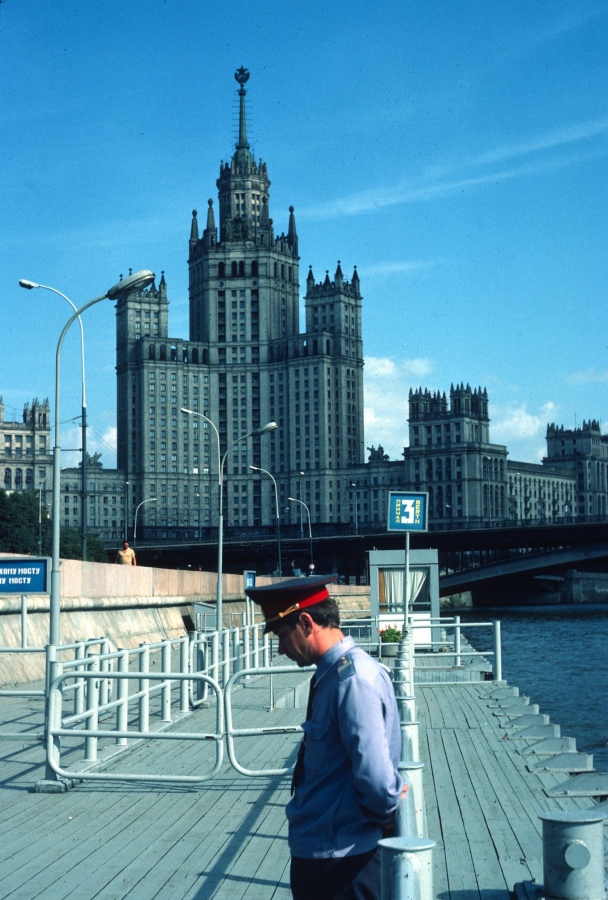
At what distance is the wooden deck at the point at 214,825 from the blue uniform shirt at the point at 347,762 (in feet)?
9.28

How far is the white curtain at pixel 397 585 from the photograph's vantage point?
3091cm

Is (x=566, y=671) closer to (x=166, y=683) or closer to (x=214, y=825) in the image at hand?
(x=166, y=683)

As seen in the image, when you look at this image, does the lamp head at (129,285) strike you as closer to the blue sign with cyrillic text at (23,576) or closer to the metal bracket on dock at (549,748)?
the blue sign with cyrillic text at (23,576)

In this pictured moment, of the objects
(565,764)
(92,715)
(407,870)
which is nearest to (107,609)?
(92,715)

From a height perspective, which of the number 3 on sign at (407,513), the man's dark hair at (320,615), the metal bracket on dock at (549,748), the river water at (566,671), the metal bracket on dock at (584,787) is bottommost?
the river water at (566,671)

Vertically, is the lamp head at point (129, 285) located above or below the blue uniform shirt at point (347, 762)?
above

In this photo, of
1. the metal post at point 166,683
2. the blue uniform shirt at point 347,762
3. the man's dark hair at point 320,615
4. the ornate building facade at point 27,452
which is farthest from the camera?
the ornate building facade at point 27,452

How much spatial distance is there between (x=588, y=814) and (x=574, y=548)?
310ft

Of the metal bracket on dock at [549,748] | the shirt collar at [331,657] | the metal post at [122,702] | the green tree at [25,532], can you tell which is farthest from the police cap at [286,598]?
the green tree at [25,532]

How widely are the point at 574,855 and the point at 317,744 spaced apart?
1541 millimetres

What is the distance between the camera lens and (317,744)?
14.4ft

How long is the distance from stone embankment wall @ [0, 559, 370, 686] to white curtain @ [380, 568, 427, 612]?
4.24 metres

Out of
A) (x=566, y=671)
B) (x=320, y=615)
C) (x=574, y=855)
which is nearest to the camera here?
(x=320, y=615)

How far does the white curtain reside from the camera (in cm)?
3091
